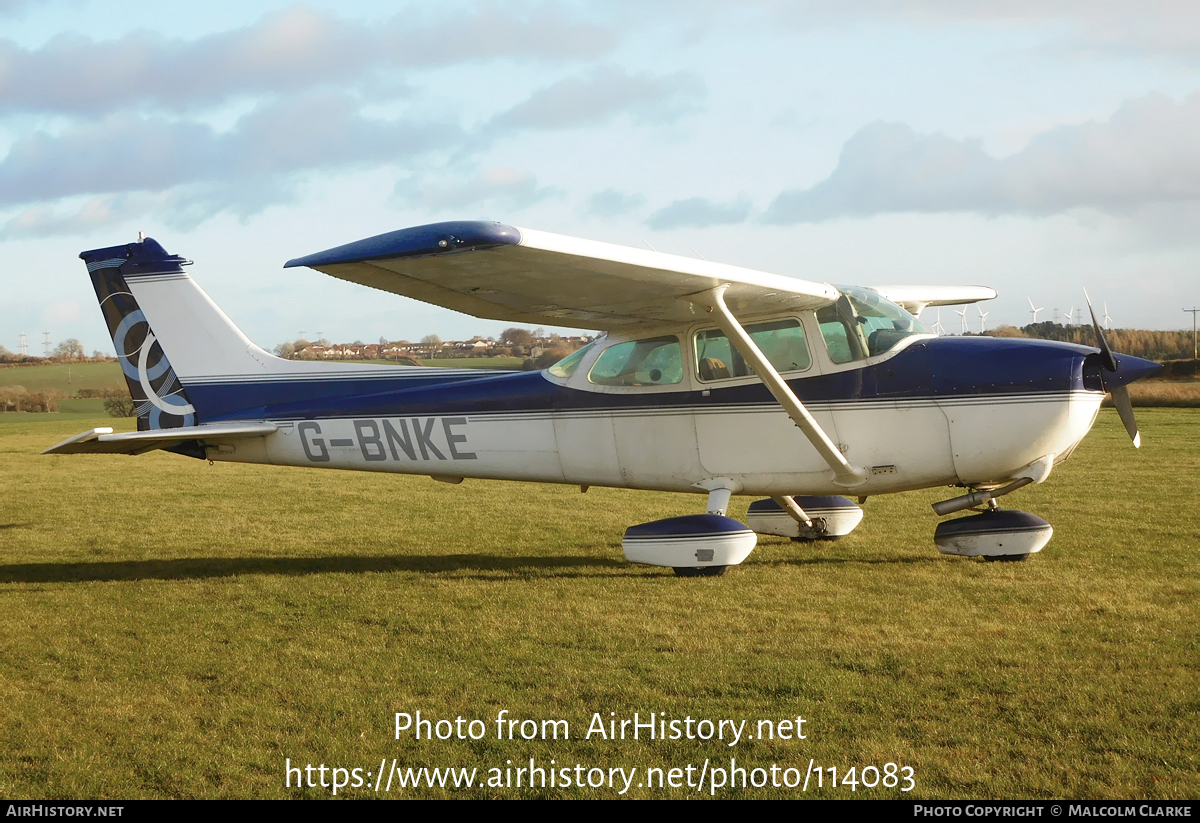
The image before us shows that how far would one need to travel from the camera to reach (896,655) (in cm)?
524

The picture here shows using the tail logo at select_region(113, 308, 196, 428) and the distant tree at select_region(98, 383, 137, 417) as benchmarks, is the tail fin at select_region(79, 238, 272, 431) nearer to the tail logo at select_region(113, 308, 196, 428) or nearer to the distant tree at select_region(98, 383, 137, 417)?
the tail logo at select_region(113, 308, 196, 428)

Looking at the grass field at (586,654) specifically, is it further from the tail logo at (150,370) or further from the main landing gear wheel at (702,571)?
the tail logo at (150,370)

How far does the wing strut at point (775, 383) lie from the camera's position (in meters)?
6.90

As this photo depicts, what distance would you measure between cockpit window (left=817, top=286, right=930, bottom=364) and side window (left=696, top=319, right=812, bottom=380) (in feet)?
0.70

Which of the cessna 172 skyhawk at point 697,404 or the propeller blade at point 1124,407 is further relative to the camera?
the propeller blade at point 1124,407

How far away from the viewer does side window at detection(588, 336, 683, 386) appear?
793 cm

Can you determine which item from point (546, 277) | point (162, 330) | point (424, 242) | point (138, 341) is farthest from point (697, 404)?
point (138, 341)

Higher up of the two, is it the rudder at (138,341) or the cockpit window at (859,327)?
the rudder at (138,341)

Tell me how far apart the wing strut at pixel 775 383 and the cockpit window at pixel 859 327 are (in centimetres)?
55

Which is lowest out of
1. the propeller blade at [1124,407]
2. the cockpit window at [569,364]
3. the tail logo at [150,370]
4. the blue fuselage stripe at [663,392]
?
the propeller blade at [1124,407]

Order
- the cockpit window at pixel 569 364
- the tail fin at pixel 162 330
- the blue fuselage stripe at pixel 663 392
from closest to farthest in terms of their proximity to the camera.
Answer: the blue fuselage stripe at pixel 663 392, the cockpit window at pixel 569 364, the tail fin at pixel 162 330

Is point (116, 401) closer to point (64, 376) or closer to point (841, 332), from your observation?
point (64, 376)

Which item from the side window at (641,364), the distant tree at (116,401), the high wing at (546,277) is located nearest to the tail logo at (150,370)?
the high wing at (546,277)

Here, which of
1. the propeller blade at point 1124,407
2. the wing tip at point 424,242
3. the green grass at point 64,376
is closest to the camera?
the wing tip at point 424,242
